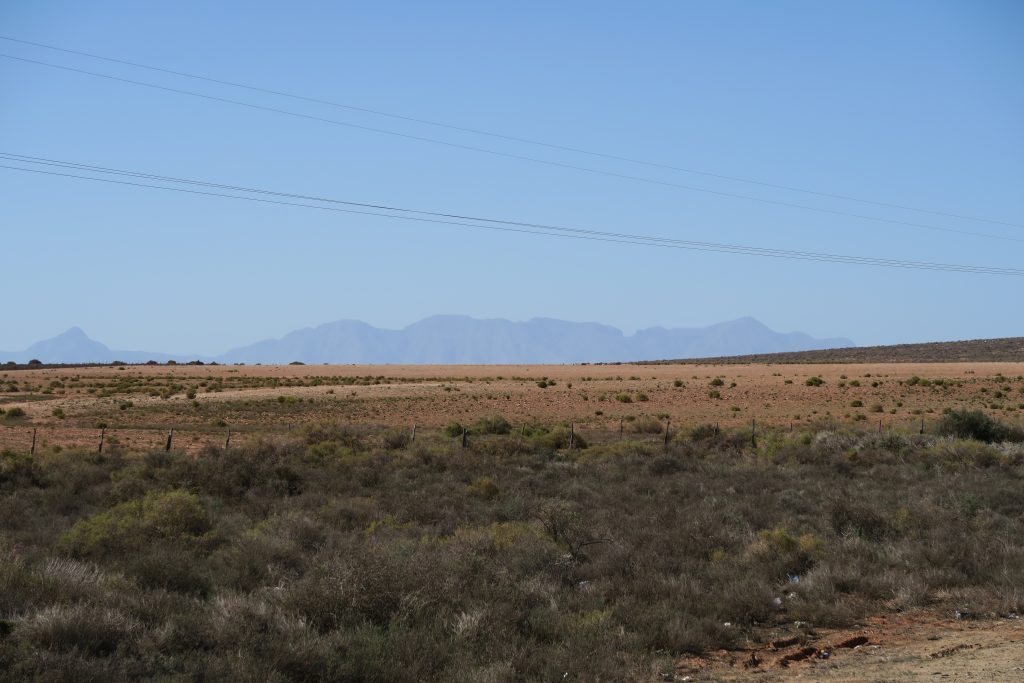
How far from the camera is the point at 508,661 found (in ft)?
35.6

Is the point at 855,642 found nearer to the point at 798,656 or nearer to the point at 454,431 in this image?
the point at 798,656

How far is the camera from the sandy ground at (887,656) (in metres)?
10.9

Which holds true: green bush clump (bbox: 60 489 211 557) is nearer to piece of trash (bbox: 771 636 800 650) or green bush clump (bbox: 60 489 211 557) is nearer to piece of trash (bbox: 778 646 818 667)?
piece of trash (bbox: 771 636 800 650)

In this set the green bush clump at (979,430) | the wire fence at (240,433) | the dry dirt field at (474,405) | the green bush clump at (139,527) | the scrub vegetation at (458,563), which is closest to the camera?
the scrub vegetation at (458,563)

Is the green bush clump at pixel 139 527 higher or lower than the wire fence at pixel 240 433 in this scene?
higher

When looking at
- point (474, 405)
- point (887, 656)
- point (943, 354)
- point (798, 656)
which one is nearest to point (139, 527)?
point (798, 656)

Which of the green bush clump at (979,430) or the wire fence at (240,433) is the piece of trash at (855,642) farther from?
the green bush clump at (979,430)

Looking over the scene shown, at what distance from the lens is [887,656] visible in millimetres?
11891

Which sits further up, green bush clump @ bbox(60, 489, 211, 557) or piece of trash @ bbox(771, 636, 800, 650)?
green bush clump @ bbox(60, 489, 211, 557)

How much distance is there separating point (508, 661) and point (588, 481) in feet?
55.9

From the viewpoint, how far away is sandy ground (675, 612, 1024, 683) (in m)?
10.9

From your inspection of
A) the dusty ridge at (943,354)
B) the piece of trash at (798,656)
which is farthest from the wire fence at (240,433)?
the dusty ridge at (943,354)

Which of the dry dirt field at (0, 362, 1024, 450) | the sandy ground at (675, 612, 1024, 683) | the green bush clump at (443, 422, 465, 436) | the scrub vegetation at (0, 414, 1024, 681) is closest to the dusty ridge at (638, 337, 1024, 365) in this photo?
the dry dirt field at (0, 362, 1024, 450)

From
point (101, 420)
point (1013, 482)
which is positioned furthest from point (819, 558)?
point (101, 420)
